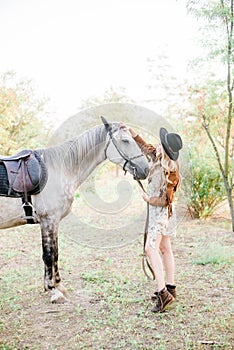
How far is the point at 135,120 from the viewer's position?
25.1ft

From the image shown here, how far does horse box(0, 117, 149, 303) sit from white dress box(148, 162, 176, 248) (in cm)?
19

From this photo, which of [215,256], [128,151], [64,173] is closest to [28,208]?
[64,173]

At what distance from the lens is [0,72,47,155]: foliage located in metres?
7.33

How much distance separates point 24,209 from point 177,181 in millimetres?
1279

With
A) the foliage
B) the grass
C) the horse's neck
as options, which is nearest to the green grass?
the grass

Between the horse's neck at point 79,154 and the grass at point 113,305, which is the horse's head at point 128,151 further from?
the grass at point 113,305

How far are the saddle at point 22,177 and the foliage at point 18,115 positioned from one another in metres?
4.31

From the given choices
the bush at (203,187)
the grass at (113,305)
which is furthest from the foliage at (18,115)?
the bush at (203,187)

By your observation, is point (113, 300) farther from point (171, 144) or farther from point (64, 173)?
point (171, 144)

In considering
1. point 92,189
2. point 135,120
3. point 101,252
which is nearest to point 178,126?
point 135,120

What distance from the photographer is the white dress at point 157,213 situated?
293 cm

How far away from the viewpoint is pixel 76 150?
326 centimetres

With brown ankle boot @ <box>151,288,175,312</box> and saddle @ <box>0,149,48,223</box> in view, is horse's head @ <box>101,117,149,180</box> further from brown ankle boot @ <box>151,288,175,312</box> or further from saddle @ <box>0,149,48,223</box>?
brown ankle boot @ <box>151,288,175,312</box>

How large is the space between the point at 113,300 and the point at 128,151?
1.27m
